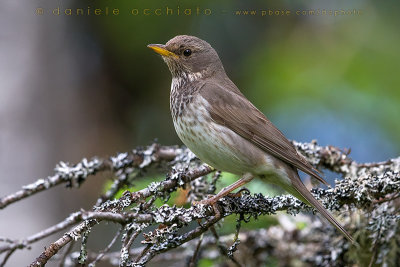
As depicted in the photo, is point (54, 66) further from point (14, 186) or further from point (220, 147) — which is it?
point (220, 147)

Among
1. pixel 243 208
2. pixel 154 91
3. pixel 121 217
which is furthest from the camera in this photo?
pixel 154 91

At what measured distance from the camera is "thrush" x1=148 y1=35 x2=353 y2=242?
352 cm

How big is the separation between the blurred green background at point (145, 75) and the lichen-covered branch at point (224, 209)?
1.64 m

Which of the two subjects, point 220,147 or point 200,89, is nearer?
point 220,147

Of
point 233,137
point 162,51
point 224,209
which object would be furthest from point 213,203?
point 162,51

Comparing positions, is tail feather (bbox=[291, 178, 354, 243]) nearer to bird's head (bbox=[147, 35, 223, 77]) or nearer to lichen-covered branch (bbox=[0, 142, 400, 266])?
lichen-covered branch (bbox=[0, 142, 400, 266])

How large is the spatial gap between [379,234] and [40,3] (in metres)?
4.20

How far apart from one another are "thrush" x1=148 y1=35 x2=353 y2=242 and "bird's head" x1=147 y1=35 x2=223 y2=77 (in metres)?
0.09

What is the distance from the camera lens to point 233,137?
3791 mm

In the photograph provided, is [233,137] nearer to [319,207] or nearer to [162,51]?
[319,207]

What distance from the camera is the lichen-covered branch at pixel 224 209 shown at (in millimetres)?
2609

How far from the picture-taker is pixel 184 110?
3818 mm

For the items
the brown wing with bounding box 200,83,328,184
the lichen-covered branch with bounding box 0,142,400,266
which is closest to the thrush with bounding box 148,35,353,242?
the brown wing with bounding box 200,83,328,184

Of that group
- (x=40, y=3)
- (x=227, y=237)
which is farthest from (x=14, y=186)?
(x=227, y=237)
